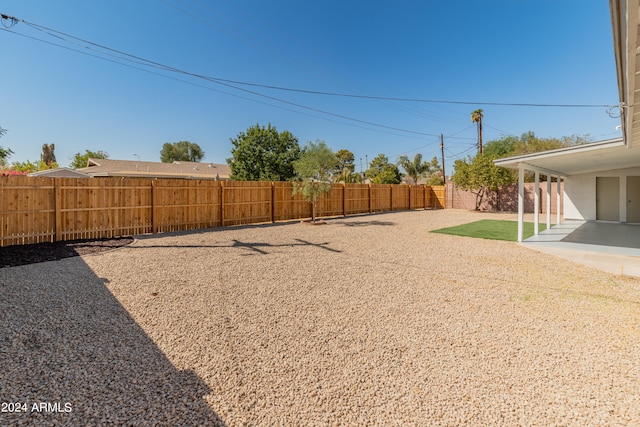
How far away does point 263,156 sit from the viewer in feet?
88.9

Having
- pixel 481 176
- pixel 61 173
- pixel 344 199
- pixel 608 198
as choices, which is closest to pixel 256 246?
pixel 344 199

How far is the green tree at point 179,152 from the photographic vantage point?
5312 centimetres

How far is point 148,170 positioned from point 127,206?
65.1ft

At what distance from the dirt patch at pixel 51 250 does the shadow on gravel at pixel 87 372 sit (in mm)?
3030

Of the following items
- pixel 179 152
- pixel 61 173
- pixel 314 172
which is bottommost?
pixel 314 172

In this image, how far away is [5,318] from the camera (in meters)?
3.45

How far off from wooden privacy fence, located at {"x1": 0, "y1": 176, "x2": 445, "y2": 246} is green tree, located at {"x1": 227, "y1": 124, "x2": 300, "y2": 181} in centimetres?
1209

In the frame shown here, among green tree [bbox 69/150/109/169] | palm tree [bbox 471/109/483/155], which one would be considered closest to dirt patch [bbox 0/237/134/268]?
palm tree [bbox 471/109/483/155]

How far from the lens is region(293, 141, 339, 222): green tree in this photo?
552 inches

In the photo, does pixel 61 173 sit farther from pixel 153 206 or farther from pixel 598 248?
pixel 598 248

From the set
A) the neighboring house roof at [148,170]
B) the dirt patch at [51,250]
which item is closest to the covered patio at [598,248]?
the dirt patch at [51,250]

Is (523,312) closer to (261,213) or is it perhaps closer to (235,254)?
(235,254)

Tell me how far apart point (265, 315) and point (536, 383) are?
9.04 feet

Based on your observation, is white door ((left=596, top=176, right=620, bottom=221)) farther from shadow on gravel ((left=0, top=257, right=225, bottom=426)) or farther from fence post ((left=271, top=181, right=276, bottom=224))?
shadow on gravel ((left=0, top=257, right=225, bottom=426))
